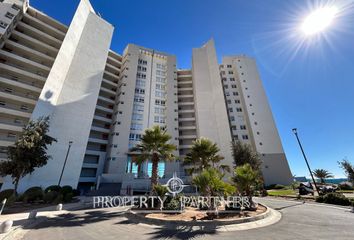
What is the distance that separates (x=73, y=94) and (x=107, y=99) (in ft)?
32.8

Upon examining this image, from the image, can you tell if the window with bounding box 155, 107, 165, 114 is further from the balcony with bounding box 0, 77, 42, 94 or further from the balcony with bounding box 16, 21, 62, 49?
the balcony with bounding box 16, 21, 62, 49

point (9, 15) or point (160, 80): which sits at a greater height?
point (160, 80)

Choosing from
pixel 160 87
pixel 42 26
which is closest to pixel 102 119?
pixel 160 87

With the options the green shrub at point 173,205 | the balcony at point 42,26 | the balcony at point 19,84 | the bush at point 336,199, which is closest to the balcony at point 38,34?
the balcony at point 42,26

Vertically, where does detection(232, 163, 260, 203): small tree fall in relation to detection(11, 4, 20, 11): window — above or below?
below

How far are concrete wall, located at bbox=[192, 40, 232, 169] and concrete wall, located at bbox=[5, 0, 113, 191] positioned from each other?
28.0 m

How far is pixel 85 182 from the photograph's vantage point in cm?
3616

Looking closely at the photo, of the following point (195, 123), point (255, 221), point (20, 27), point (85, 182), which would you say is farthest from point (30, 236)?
point (20, 27)

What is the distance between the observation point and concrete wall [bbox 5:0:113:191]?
28688 millimetres

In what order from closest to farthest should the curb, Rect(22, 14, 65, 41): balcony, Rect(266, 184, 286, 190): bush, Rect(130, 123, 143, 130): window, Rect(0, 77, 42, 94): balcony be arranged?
→ the curb < Rect(0, 77, 42, 94): balcony < Rect(22, 14, 65, 41): balcony < Rect(266, 184, 286, 190): bush < Rect(130, 123, 143, 130): window

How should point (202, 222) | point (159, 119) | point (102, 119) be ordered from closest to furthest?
point (202, 222)
point (102, 119)
point (159, 119)

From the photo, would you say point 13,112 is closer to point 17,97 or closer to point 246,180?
point 17,97

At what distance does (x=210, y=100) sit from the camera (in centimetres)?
4712

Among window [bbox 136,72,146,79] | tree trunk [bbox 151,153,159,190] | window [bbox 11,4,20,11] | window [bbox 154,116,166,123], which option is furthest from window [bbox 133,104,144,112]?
window [bbox 11,4,20,11]
